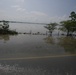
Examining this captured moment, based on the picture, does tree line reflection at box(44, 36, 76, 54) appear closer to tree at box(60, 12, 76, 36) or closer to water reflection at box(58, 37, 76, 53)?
water reflection at box(58, 37, 76, 53)

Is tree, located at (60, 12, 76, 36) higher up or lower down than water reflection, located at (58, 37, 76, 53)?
higher up

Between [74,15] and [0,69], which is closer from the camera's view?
[0,69]

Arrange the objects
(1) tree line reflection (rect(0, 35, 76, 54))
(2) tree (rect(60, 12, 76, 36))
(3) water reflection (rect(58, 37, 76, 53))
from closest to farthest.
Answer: (3) water reflection (rect(58, 37, 76, 53)), (1) tree line reflection (rect(0, 35, 76, 54)), (2) tree (rect(60, 12, 76, 36))

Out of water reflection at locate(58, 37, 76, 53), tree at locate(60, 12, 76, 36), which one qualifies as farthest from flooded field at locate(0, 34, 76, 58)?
tree at locate(60, 12, 76, 36)

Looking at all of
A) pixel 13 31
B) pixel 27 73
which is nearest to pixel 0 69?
pixel 27 73

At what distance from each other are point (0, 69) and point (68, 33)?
145 feet

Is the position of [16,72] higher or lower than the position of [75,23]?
lower

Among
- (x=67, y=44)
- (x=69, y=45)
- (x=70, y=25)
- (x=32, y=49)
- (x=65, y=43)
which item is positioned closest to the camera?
(x=32, y=49)

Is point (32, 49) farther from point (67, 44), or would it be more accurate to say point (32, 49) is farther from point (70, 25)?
point (70, 25)

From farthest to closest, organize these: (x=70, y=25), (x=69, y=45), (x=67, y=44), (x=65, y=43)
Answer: (x=70, y=25) < (x=65, y=43) < (x=67, y=44) < (x=69, y=45)

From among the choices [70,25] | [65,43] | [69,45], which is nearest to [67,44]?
[69,45]

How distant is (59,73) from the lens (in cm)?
516

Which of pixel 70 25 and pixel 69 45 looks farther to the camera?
pixel 70 25

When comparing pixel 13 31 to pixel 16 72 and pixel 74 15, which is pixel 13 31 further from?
pixel 16 72
